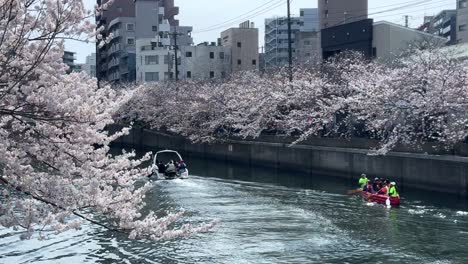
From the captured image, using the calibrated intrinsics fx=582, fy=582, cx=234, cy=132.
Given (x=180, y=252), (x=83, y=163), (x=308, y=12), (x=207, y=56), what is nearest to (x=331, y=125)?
(x=180, y=252)

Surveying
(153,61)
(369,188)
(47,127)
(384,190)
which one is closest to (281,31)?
(153,61)

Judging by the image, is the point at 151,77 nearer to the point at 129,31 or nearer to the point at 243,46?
the point at 129,31

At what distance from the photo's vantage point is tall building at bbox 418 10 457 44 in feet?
245

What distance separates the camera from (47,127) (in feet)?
23.1

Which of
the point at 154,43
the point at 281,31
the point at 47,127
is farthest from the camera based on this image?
the point at 281,31

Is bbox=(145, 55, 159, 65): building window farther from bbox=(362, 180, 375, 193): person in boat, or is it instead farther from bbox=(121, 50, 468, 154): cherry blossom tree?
bbox=(362, 180, 375, 193): person in boat

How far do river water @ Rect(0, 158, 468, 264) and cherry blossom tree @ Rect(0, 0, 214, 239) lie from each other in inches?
340

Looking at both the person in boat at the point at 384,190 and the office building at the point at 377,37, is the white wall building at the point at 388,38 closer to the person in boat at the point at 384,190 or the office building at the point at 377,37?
the office building at the point at 377,37

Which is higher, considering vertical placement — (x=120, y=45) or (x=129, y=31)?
(x=129, y=31)

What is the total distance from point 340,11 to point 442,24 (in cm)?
2257

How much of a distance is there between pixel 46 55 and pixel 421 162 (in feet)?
79.0

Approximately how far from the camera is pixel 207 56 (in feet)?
252

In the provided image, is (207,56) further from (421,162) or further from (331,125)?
(421,162)

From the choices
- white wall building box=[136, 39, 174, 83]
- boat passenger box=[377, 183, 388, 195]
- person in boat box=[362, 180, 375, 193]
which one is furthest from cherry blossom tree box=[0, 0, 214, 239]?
white wall building box=[136, 39, 174, 83]
